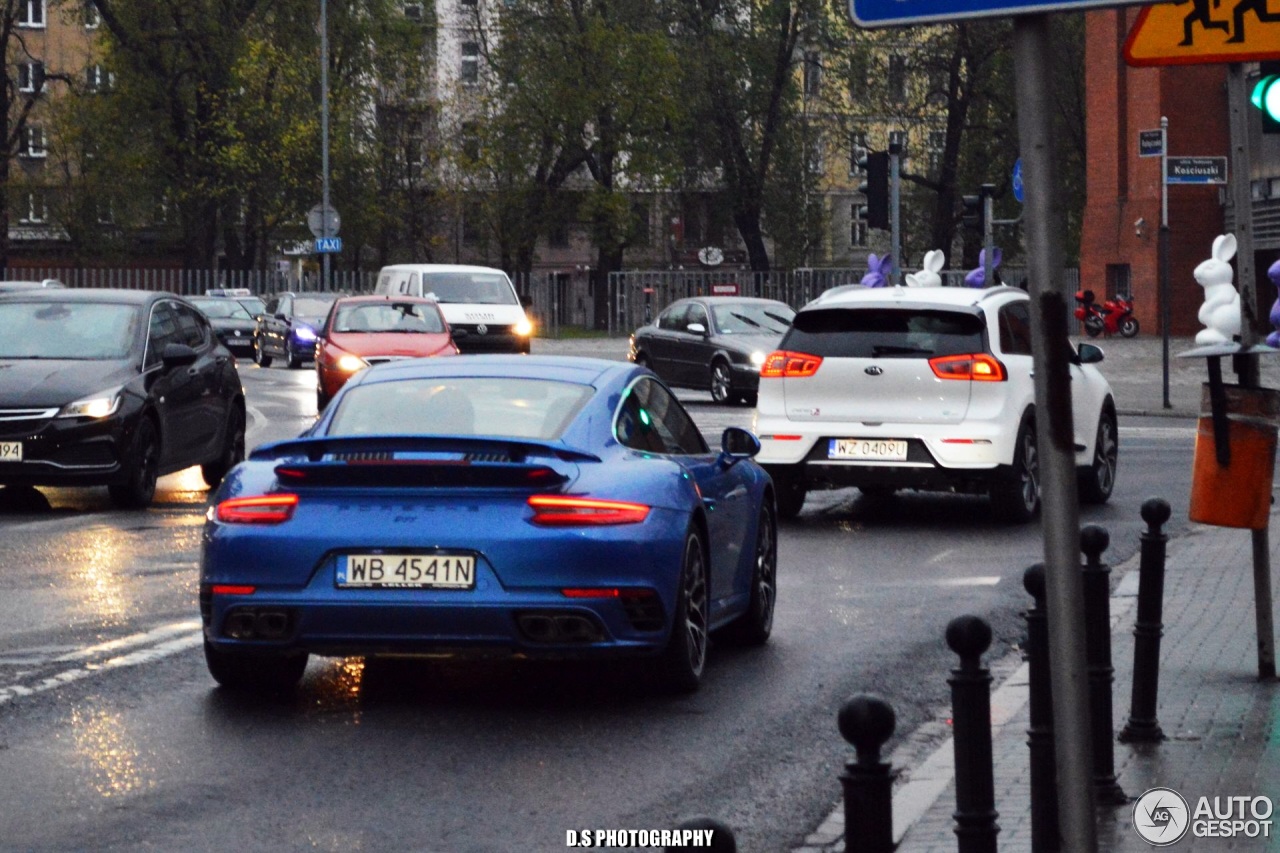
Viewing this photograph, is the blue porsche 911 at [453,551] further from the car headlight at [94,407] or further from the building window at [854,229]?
the building window at [854,229]

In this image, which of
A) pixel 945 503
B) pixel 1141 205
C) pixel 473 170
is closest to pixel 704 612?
pixel 945 503

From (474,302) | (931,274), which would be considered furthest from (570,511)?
(474,302)

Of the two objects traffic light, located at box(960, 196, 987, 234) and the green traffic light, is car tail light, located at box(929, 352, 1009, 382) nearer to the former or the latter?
the green traffic light

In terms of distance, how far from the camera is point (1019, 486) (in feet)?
50.4

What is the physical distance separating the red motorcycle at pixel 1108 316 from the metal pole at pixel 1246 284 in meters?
44.8

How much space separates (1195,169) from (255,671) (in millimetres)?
14841

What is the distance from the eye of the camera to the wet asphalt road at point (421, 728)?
21.4 ft

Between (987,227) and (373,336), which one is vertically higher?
(987,227)

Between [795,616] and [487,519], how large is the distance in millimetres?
3400

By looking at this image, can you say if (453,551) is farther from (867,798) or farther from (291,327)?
(291,327)

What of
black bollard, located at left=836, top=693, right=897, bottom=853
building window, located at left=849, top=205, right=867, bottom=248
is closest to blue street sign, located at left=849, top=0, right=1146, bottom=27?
black bollard, located at left=836, top=693, right=897, bottom=853

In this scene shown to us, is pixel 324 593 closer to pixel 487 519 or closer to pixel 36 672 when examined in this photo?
pixel 487 519

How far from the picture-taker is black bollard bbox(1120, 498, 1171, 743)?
23.7ft

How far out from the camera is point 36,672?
29.9ft
